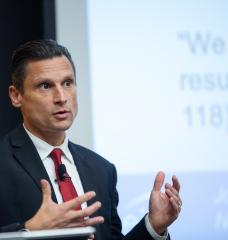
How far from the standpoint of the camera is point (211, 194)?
3.50 meters

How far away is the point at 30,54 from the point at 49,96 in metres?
0.17

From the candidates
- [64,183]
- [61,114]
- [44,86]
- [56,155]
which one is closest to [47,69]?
[44,86]

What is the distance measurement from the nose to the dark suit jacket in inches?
6.8

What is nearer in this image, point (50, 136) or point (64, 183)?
point (64, 183)

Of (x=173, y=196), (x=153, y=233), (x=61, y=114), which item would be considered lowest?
(x=153, y=233)

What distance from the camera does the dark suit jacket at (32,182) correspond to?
2174 millimetres

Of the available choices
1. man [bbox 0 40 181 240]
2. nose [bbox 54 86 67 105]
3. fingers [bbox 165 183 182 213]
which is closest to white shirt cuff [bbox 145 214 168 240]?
man [bbox 0 40 181 240]

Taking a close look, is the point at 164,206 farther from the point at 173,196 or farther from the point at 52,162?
the point at 52,162

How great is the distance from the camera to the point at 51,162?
2309 mm

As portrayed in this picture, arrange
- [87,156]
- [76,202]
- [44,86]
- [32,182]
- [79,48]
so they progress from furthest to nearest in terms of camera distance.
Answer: [79,48] < [87,156] < [44,86] < [32,182] < [76,202]

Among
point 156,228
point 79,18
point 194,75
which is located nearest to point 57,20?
point 79,18

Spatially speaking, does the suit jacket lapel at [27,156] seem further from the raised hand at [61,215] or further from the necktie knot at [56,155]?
the raised hand at [61,215]

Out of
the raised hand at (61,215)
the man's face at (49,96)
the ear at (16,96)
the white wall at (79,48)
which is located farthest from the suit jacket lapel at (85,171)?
the white wall at (79,48)

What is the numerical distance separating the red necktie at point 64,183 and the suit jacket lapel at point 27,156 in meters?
0.04
